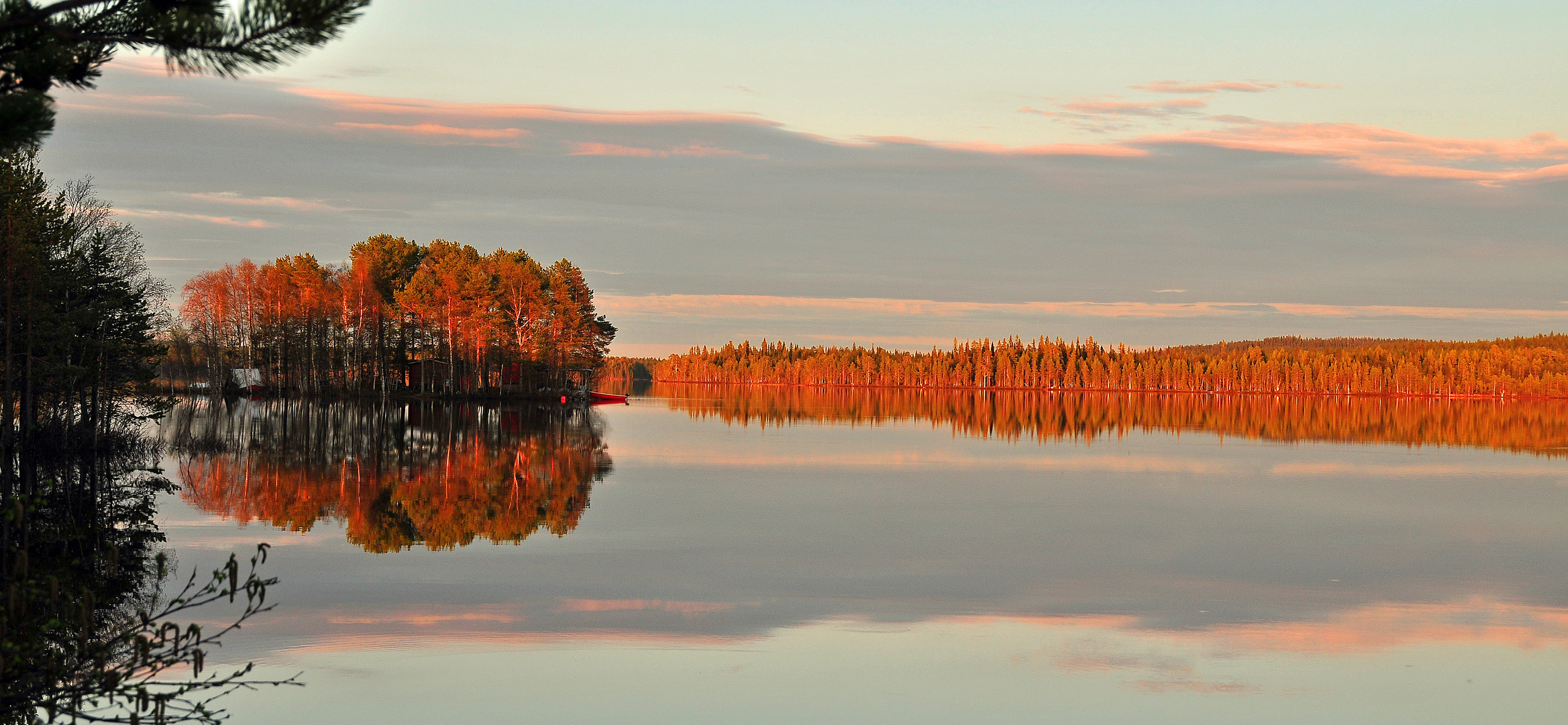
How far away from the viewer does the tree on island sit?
6.97 m

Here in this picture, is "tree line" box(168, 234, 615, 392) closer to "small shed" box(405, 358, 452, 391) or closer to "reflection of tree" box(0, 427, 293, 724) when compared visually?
"small shed" box(405, 358, 452, 391)

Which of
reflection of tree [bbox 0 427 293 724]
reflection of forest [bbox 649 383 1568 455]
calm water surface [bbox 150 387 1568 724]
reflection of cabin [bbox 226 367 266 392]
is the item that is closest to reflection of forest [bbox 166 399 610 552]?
calm water surface [bbox 150 387 1568 724]

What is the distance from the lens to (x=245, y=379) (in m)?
107

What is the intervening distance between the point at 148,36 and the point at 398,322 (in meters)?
101

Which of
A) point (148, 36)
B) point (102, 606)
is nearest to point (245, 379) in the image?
point (102, 606)

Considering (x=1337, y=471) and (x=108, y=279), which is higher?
(x=108, y=279)

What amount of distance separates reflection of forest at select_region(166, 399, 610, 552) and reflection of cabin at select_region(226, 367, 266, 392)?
4257 cm

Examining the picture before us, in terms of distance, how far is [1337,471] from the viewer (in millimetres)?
40125

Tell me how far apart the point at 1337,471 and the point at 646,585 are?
1203 inches

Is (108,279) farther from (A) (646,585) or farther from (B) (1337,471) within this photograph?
(B) (1337,471)

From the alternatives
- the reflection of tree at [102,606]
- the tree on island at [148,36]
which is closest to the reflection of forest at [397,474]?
the reflection of tree at [102,606]

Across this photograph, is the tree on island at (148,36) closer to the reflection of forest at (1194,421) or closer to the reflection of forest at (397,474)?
the reflection of forest at (397,474)

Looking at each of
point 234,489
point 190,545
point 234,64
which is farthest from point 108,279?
point 234,64

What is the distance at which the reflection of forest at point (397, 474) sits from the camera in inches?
912
